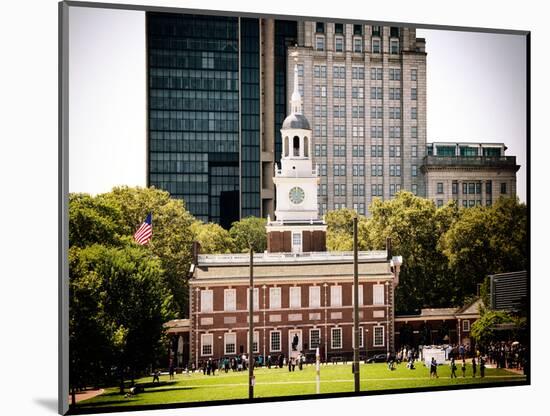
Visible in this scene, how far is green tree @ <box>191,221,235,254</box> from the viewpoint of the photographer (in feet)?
77.6

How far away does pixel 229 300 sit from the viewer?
23938 mm

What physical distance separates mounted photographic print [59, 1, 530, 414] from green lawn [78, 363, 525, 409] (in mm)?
44

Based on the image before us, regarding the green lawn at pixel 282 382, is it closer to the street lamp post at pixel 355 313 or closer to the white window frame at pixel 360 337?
the street lamp post at pixel 355 313

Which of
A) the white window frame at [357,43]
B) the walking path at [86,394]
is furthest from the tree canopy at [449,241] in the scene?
the walking path at [86,394]

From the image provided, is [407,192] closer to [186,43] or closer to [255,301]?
[255,301]

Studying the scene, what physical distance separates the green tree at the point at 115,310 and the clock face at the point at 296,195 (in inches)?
124

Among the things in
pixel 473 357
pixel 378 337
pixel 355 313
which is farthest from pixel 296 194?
pixel 473 357

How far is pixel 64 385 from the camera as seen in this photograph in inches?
815

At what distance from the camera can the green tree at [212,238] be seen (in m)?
23.7

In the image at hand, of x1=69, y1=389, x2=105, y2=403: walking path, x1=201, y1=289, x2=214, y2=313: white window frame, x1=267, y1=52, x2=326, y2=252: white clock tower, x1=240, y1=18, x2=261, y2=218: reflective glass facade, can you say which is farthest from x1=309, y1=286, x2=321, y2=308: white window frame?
x1=69, y1=389, x2=105, y2=403: walking path

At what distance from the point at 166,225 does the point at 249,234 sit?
1.90m

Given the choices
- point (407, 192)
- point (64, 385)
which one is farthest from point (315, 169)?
point (64, 385)

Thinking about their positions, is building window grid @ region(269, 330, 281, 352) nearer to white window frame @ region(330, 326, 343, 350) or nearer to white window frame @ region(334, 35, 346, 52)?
white window frame @ region(330, 326, 343, 350)

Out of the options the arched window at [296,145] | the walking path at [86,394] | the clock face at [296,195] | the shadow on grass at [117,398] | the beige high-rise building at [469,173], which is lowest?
the shadow on grass at [117,398]
